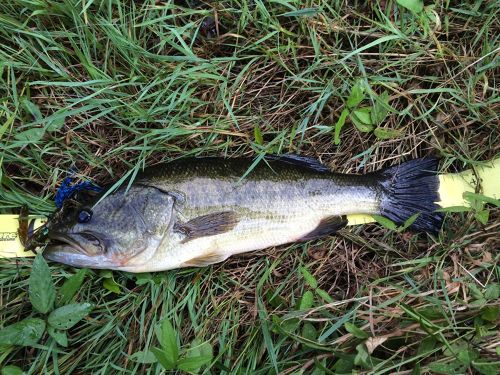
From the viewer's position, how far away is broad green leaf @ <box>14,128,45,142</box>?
318 cm

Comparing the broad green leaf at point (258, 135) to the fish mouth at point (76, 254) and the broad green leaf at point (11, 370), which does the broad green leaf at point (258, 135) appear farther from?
the broad green leaf at point (11, 370)

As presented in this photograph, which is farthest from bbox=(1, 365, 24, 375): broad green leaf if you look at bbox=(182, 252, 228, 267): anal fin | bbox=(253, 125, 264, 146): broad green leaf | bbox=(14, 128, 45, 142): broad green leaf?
bbox=(253, 125, 264, 146): broad green leaf

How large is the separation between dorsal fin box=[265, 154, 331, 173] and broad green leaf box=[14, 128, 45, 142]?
5.75 feet

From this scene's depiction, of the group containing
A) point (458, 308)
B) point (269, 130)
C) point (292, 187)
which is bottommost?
point (458, 308)

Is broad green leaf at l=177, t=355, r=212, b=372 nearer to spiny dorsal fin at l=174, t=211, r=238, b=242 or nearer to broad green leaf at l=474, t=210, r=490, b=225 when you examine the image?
spiny dorsal fin at l=174, t=211, r=238, b=242

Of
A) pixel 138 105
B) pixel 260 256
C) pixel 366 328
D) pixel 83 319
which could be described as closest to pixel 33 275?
pixel 83 319

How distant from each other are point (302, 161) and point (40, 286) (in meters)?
2.13

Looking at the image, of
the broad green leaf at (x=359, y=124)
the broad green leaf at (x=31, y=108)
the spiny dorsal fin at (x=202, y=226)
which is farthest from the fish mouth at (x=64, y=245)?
the broad green leaf at (x=359, y=124)

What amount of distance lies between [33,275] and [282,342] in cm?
184

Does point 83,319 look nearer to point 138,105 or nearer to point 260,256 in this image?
point 260,256

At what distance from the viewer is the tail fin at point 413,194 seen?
3.27 meters

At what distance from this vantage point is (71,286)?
9.80ft

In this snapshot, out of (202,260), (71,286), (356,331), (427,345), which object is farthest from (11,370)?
(427,345)

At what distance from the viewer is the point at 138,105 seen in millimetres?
3225
